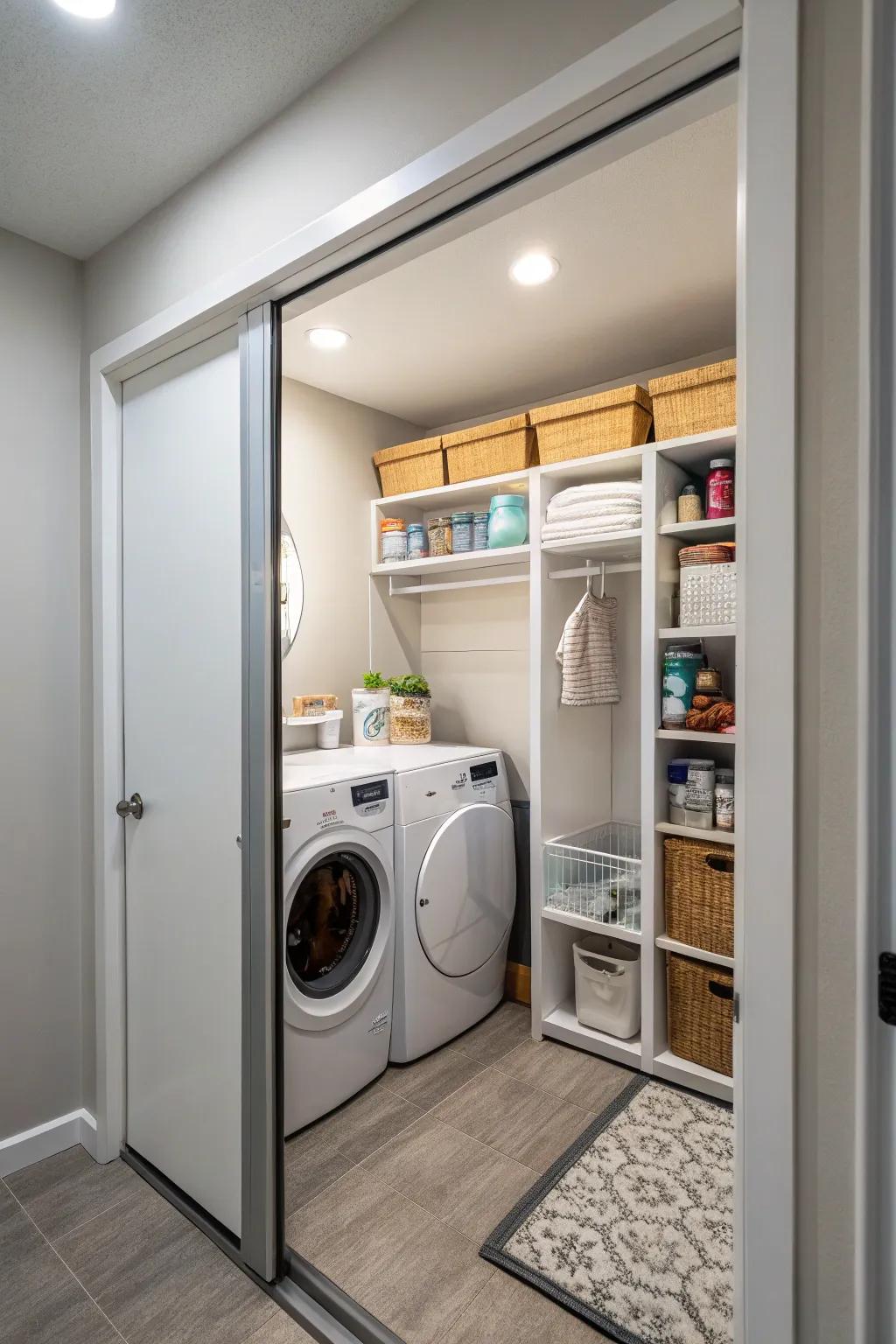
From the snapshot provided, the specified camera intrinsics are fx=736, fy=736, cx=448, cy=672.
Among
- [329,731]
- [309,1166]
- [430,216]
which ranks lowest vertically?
[309,1166]

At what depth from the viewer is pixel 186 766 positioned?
5.94ft

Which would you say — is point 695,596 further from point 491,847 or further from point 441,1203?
point 441,1203

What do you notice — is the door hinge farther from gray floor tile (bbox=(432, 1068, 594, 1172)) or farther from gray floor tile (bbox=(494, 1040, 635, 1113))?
gray floor tile (bbox=(494, 1040, 635, 1113))

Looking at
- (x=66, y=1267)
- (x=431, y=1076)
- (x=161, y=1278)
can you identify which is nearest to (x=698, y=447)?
(x=431, y=1076)

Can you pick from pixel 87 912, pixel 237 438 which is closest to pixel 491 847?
pixel 87 912

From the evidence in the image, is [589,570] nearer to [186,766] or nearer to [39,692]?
[186,766]

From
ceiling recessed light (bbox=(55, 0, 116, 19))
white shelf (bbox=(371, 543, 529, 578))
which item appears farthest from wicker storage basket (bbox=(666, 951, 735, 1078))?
ceiling recessed light (bbox=(55, 0, 116, 19))

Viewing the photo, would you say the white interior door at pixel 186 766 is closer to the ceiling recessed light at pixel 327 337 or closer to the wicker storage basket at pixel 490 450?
the ceiling recessed light at pixel 327 337

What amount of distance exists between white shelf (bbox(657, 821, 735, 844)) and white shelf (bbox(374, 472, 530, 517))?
4.21 feet

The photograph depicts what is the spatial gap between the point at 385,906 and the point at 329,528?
1474mm

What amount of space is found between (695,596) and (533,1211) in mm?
1715

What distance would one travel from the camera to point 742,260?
87 centimetres

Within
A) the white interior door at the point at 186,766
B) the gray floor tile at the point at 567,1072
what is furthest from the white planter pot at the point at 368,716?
the gray floor tile at the point at 567,1072

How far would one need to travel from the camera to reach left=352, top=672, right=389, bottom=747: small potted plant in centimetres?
285
